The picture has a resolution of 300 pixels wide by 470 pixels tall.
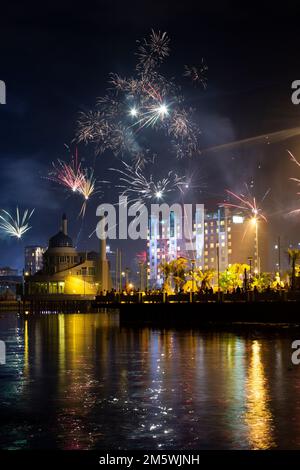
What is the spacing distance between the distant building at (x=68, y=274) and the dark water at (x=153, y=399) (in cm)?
14694

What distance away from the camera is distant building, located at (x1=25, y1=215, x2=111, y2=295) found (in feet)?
623

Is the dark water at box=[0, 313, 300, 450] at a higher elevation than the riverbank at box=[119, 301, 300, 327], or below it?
below

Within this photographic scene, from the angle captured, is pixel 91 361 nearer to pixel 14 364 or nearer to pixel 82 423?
pixel 14 364

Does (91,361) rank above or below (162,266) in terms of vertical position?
below

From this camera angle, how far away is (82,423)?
775 inches

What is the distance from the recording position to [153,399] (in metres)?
23.7

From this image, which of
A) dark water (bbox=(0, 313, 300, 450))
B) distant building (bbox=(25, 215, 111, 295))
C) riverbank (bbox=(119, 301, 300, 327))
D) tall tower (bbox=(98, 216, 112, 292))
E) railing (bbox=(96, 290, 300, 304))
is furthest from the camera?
distant building (bbox=(25, 215, 111, 295))

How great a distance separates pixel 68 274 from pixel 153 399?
556 ft

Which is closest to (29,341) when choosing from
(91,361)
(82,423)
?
(91,361)

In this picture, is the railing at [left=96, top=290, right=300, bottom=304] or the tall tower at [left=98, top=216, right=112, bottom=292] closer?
the railing at [left=96, top=290, right=300, bottom=304]

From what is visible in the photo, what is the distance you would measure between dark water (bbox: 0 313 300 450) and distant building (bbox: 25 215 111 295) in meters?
147

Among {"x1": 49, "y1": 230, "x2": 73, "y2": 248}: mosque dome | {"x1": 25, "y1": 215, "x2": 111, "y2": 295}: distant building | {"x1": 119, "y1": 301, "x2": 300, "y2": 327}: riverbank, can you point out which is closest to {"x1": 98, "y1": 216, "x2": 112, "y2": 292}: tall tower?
{"x1": 25, "y1": 215, "x2": 111, "y2": 295}: distant building

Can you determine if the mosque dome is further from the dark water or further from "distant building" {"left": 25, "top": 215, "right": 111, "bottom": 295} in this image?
the dark water
